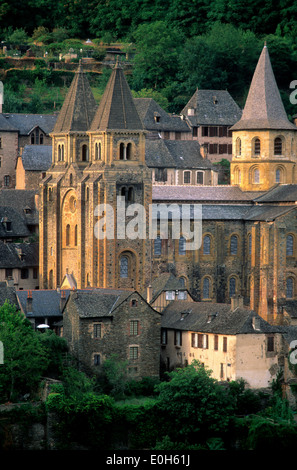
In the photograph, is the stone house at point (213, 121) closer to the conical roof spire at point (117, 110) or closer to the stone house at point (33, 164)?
the stone house at point (33, 164)

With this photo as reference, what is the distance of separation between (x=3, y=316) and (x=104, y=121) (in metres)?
19.1

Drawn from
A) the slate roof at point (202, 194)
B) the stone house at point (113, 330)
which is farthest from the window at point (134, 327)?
the slate roof at point (202, 194)

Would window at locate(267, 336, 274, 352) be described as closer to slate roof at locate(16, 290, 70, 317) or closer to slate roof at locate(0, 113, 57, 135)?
slate roof at locate(16, 290, 70, 317)

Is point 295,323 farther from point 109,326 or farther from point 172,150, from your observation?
point 172,150

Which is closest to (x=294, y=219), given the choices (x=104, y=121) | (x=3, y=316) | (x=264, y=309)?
(x=264, y=309)

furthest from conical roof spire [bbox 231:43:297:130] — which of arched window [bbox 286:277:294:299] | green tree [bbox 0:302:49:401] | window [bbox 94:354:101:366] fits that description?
green tree [bbox 0:302:49:401]

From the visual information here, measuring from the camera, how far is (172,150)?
127188 mm

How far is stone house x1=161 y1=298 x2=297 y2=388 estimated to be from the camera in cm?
9556

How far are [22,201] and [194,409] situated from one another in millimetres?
32573

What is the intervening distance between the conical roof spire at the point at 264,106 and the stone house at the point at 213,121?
55.6 ft

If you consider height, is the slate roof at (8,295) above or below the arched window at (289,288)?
below

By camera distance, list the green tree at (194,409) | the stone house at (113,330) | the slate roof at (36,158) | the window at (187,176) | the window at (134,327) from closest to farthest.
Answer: the green tree at (194,409)
the stone house at (113,330)
the window at (134,327)
the slate roof at (36,158)
the window at (187,176)

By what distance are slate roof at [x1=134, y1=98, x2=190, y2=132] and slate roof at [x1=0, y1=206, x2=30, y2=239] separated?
1793cm

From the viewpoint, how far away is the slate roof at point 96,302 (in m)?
95.6
